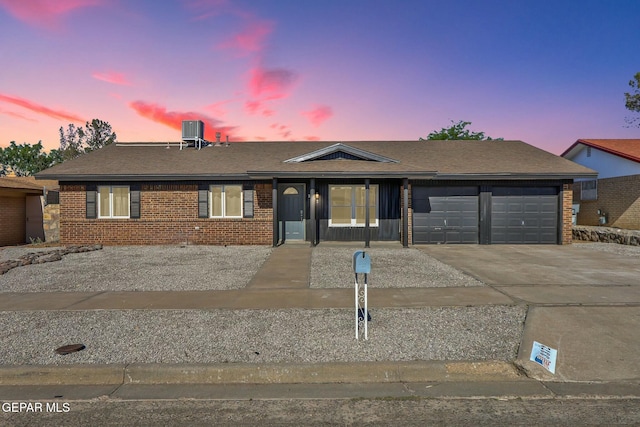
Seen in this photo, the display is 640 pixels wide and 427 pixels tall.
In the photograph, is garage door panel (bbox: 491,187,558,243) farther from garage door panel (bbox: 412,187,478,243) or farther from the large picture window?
the large picture window

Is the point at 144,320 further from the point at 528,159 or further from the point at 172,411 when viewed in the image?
the point at 528,159

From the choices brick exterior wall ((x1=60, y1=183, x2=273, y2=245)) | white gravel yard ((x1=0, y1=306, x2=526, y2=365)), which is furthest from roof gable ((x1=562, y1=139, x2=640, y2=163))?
brick exterior wall ((x1=60, y1=183, x2=273, y2=245))

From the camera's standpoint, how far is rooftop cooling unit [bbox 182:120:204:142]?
63.5 feet

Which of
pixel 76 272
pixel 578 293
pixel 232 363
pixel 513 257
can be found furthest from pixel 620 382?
pixel 76 272

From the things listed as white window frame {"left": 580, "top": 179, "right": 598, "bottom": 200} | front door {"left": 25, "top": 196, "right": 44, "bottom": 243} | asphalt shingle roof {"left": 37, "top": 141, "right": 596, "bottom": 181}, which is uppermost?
asphalt shingle roof {"left": 37, "top": 141, "right": 596, "bottom": 181}

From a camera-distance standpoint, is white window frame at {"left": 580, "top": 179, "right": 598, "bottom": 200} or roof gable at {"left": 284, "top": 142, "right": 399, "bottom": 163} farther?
white window frame at {"left": 580, "top": 179, "right": 598, "bottom": 200}

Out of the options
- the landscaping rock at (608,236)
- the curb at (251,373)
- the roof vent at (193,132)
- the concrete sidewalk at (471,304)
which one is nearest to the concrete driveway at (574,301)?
the concrete sidewalk at (471,304)

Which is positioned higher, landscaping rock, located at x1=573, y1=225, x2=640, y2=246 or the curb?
landscaping rock, located at x1=573, y1=225, x2=640, y2=246

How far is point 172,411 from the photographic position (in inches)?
142

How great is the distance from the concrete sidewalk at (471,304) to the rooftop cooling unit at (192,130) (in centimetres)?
987

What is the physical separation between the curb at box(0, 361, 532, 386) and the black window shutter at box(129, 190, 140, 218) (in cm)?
1182

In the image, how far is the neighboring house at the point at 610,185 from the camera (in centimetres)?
1894

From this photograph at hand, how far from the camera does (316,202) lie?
620 inches

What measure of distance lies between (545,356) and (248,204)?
1243 centimetres
